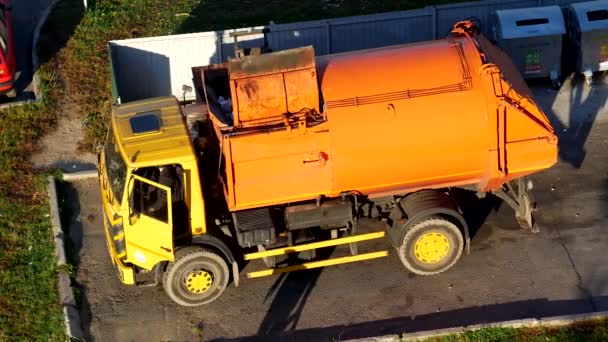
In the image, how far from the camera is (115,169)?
10906 millimetres

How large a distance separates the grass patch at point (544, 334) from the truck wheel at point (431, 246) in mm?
1332

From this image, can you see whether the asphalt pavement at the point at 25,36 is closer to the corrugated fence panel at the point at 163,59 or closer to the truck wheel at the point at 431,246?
the corrugated fence panel at the point at 163,59

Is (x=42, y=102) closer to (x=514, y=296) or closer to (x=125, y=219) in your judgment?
(x=125, y=219)

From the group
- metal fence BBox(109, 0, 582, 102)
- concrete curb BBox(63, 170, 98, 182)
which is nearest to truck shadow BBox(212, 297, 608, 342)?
concrete curb BBox(63, 170, 98, 182)

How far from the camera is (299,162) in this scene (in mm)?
10953

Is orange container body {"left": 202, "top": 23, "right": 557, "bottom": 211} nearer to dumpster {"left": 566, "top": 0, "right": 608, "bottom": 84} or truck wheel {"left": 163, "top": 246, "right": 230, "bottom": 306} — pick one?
truck wheel {"left": 163, "top": 246, "right": 230, "bottom": 306}

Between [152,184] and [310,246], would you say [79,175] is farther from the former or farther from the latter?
[310,246]

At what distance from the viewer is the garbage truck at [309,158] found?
35.6 ft

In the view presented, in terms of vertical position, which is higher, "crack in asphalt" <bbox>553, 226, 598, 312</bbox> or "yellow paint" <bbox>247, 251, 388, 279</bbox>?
"yellow paint" <bbox>247, 251, 388, 279</bbox>

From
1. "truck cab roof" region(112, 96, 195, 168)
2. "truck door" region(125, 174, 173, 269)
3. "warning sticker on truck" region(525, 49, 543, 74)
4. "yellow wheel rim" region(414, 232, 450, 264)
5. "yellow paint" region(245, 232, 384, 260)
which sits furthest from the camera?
"warning sticker on truck" region(525, 49, 543, 74)

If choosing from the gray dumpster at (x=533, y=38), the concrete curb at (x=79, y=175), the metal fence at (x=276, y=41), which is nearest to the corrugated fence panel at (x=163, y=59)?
the metal fence at (x=276, y=41)

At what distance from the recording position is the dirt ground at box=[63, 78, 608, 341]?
1125cm

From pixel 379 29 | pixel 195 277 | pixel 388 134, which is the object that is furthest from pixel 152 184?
pixel 379 29

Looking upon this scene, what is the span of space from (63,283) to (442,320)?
18.9 ft
